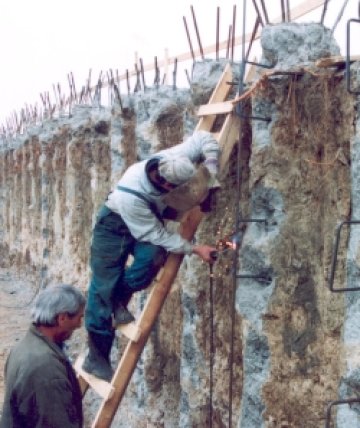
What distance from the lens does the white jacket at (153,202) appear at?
429 centimetres

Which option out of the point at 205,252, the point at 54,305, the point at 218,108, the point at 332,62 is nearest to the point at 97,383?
the point at 205,252

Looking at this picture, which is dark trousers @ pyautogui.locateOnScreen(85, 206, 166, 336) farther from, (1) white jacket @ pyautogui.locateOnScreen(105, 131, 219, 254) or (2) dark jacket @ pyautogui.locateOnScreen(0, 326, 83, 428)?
(2) dark jacket @ pyautogui.locateOnScreen(0, 326, 83, 428)

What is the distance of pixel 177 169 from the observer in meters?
4.10

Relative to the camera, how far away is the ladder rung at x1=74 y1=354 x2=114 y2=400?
4.45 metres

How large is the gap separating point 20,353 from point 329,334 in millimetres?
1633

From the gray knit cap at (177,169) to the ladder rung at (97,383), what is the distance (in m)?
1.38

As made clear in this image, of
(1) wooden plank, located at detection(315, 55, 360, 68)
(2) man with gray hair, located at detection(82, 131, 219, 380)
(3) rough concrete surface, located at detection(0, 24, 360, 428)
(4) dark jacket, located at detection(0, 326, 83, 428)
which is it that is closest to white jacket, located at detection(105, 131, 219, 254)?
(2) man with gray hair, located at detection(82, 131, 219, 380)

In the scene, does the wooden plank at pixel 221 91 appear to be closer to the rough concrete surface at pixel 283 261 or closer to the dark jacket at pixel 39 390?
the rough concrete surface at pixel 283 261

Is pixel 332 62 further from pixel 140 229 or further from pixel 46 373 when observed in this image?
pixel 46 373

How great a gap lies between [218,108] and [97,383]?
1987 mm

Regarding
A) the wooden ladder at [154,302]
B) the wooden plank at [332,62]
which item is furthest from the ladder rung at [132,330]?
the wooden plank at [332,62]

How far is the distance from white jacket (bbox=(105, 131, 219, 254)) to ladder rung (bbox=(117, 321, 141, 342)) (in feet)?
1.84

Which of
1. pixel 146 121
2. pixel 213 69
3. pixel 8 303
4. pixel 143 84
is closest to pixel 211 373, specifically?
pixel 213 69

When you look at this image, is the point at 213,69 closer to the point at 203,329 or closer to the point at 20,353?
the point at 203,329
